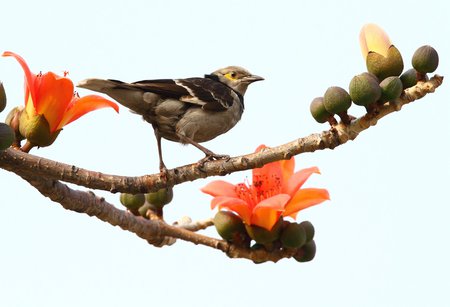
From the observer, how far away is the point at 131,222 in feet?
11.2

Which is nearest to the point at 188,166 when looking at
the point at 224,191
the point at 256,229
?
the point at 224,191

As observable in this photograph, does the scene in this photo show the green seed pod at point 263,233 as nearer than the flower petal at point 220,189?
No

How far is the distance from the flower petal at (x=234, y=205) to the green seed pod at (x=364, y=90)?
934 mm

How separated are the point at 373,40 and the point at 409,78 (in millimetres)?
242

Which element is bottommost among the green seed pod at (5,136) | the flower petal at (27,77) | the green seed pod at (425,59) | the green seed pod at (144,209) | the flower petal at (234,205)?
the flower petal at (234,205)

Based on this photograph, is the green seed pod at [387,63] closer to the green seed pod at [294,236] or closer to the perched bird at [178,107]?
the green seed pod at [294,236]

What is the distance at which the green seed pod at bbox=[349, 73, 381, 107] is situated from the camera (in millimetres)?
2686

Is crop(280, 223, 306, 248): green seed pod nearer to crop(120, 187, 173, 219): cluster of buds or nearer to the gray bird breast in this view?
crop(120, 187, 173, 219): cluster of buds

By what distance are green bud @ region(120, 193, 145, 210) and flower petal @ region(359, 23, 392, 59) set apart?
161cm

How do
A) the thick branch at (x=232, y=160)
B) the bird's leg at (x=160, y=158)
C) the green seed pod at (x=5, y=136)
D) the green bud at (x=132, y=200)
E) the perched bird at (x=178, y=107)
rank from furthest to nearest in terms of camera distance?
1. the perched bird at (x=178, y=107)
2. the green bud at (x=132, y=200)
3. the bird's leg at (x=160, y=158)
4. the thick branch at (x=232, y=160)
5. the green seed pod at (x=5, y=136)

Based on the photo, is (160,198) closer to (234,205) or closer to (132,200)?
(132,200)

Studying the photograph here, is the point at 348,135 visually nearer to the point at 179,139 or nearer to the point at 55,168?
the point at 55,168

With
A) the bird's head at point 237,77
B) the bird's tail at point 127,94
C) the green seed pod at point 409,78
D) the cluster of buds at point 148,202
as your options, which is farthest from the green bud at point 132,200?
the bird's head at point 237,77

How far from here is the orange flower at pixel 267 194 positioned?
11.0 ft
